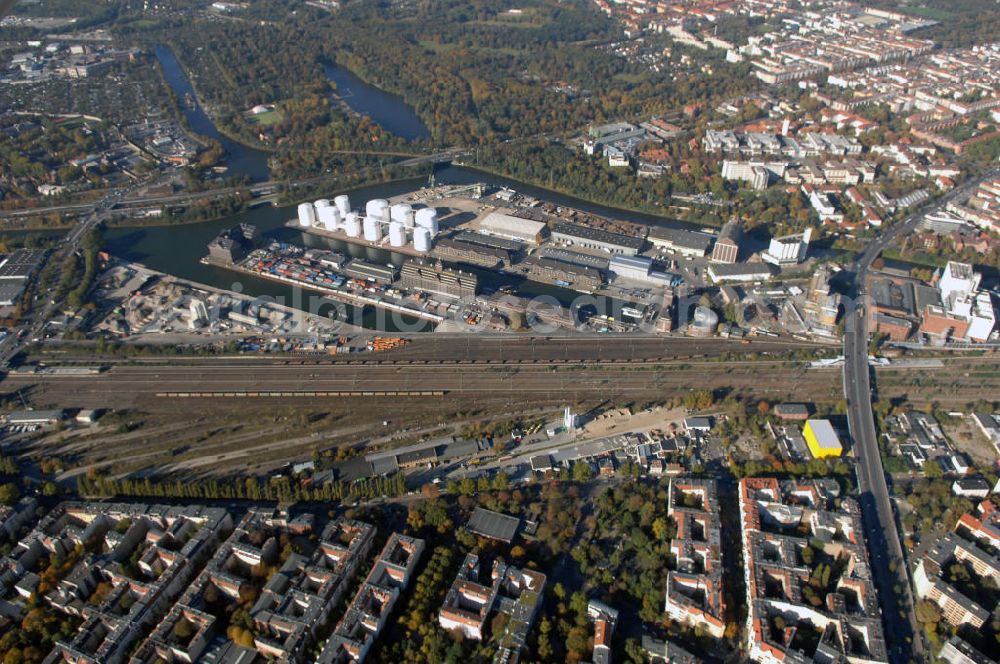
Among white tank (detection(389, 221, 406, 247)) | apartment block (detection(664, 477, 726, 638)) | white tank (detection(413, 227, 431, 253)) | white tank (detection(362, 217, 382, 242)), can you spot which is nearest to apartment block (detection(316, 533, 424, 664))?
apartment block (detection(664, 477, 726, 638))

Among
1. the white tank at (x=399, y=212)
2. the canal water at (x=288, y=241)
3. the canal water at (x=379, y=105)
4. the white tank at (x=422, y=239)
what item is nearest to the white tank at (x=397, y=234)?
the white tank at (x=399, y=212)

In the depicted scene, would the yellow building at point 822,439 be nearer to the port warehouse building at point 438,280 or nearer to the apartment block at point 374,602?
the apartment block at point 374,602

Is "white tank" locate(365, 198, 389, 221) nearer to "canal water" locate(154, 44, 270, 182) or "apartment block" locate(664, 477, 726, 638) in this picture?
"canal water" locate(154, 44, 270, 182)

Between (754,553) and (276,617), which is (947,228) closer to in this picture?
(754,553)

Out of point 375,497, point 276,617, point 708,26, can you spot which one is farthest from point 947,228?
point 708,26

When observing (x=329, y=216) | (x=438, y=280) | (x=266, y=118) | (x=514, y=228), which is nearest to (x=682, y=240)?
(x=514, y=228)

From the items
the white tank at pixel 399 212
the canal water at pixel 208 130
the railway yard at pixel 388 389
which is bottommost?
the railway yard at pixel 388 389
